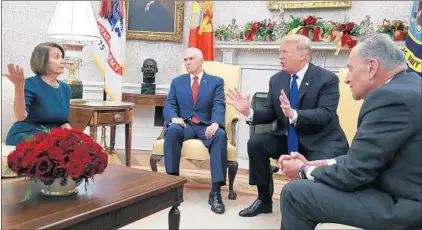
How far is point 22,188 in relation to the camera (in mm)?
1404

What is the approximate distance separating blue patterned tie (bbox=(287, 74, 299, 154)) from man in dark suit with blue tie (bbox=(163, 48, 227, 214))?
0.44 metres

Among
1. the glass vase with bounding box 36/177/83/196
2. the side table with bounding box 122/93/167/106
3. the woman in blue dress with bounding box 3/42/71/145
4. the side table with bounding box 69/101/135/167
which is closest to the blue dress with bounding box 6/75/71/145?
the woman in blue dress with bounding box 3/42/71/145

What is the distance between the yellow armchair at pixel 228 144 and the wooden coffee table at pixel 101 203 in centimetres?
80

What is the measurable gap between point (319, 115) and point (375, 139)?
3.16ft

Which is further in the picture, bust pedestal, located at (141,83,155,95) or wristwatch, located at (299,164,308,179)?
bust pedestal, located at (141,83,155,95)

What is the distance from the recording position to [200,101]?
2.71 m

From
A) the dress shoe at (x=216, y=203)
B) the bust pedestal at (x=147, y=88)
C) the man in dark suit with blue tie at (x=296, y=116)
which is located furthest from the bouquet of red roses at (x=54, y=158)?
the bust pedestal at (x=147, y=88)

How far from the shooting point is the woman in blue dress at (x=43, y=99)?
5.94ft

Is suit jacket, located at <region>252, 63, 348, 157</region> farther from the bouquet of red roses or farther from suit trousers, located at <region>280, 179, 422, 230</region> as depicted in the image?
the bouquet of red roses

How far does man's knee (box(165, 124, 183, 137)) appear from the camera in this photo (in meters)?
2.48

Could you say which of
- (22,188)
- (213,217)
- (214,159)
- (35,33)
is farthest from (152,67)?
(35,33)

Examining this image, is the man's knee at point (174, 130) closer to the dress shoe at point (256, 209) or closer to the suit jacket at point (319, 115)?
the suit jacket at point (319, 115)

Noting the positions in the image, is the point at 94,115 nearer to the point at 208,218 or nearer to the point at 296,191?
the point at 208,218

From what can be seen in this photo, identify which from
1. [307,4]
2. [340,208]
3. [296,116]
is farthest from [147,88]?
[340,208]
